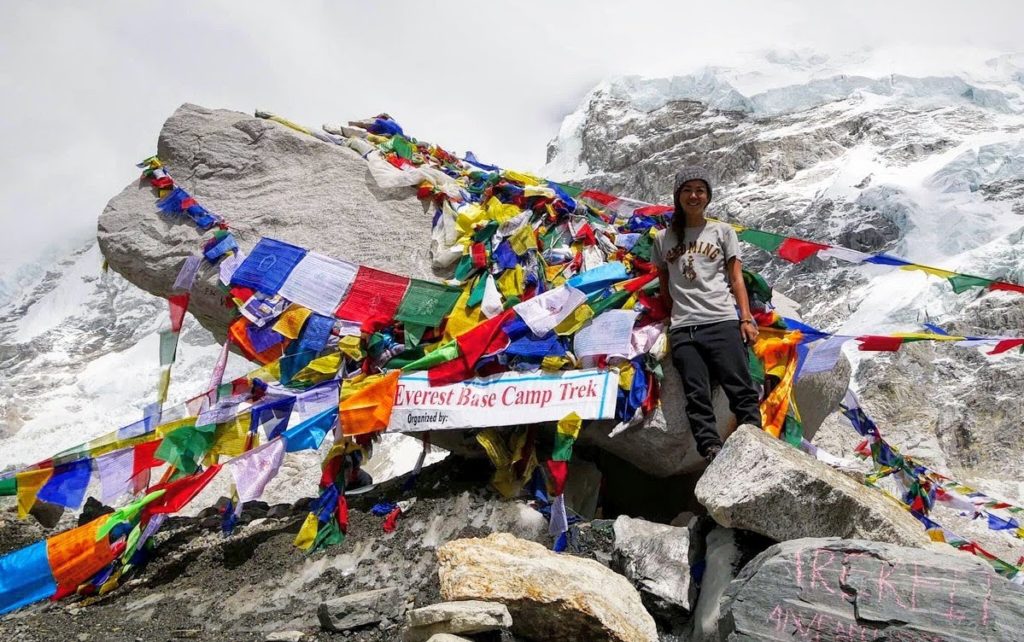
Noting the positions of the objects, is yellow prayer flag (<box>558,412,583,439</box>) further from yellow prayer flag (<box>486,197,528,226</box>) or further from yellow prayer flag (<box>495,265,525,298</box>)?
yellow prayer flag (<box>486,197,528,226</box>)

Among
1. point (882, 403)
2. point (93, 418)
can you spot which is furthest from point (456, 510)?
point (93, 418)

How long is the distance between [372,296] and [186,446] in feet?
5.95

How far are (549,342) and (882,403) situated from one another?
38.4 m

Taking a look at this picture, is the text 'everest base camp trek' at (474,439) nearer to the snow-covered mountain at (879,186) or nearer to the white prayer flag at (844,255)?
the white prayer flag at (844,255)

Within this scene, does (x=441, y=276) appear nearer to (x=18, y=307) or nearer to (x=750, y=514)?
(x=750, y=514)

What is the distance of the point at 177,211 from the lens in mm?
6645

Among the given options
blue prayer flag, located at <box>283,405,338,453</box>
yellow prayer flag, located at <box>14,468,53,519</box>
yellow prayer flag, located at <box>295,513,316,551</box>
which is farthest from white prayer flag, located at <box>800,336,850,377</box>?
yellow prayer flag, located at <box>14,468,53,519</box>

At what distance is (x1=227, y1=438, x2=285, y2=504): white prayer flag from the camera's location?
5.04 meters

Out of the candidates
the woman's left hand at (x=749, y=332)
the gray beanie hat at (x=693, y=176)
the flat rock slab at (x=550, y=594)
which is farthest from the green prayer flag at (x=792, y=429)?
the flat rock slab at (x=550, y=594)

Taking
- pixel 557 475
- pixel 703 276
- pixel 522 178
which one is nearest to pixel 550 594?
pixel 557 475

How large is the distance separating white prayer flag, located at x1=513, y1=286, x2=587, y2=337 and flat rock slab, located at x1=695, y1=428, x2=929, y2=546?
209 centimetres

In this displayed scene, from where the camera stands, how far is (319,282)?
19.9ft

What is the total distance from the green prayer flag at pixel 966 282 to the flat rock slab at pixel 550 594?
3612 millimetres

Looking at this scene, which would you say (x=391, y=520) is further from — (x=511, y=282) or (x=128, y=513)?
(x=511, y=282)
